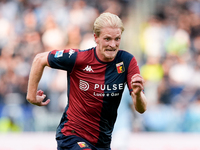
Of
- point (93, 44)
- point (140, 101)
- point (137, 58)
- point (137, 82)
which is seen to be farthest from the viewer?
point (137, 58)

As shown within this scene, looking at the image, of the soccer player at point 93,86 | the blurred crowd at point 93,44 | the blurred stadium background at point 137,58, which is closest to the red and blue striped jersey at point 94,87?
the soccer player at point 93,86

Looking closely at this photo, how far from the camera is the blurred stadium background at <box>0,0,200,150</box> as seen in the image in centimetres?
1080

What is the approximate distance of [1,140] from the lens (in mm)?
10383

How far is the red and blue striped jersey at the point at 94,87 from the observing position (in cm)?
477

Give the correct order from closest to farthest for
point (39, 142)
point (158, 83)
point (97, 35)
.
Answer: point (97, 35)
point (39, 142)
point (158, 83)

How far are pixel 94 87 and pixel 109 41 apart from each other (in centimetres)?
62

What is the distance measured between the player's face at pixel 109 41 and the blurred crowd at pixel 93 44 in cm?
630

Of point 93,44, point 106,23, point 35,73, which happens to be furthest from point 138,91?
point 93,44

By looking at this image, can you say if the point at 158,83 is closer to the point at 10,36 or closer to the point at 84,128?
the point at 10,36

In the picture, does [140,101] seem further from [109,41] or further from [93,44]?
[93,44]

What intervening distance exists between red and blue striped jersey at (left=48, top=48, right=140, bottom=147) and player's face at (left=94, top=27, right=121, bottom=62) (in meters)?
0.21

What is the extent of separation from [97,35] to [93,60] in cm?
33

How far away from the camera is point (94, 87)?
4.80 m

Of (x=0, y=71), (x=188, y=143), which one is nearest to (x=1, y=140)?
(x=0, y=71)
